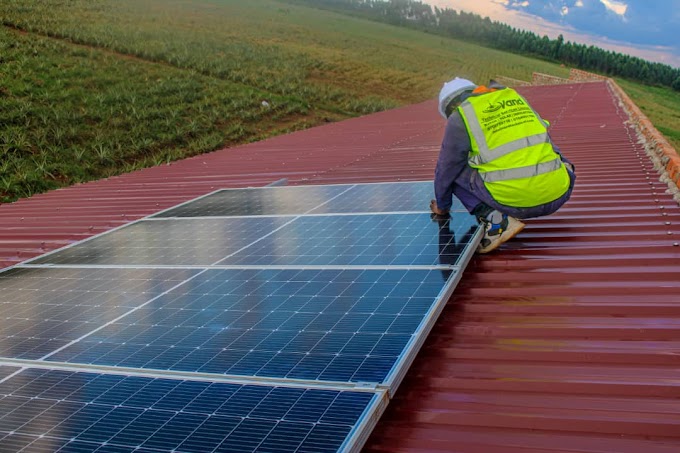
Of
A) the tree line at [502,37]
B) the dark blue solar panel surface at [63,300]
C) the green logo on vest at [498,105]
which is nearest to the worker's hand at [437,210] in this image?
the green logo on vest at [498,105]

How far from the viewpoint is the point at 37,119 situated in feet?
79.7

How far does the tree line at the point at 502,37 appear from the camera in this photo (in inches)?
3876

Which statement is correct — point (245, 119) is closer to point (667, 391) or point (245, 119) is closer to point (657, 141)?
point (657, 141)

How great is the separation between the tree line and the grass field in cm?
4195


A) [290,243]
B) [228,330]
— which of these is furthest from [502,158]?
[228,330]

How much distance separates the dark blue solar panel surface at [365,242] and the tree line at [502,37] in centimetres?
10222

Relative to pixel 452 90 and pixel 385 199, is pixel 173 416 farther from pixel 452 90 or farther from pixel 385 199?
pixel 385 199

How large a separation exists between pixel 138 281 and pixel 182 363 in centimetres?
159

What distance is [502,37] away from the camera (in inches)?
4547

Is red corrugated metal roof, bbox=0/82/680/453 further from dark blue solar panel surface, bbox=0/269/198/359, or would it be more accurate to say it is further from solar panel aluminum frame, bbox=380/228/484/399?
dark blue solar panel surface, bbox=0/269/198/359

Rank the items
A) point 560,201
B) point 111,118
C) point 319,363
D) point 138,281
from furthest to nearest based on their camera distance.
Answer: point 111,118 → point 560,201 → point 138,281 → point 319,363

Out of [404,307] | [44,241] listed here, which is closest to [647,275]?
[404,307]

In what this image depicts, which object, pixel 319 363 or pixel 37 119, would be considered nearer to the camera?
pixel 319 363

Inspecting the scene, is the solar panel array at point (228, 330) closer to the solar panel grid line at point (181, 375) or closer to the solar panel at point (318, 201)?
the solar panel grid line at point (181, 375)
